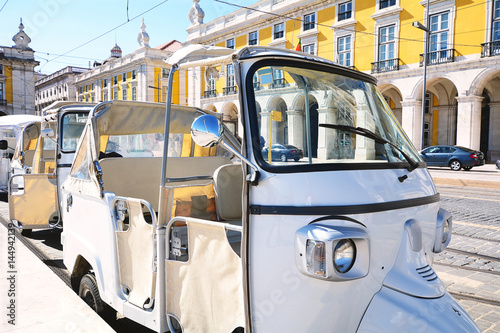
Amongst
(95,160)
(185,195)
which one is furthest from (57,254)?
(185,195)

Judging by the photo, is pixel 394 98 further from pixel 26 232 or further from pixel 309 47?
pixel 26 232

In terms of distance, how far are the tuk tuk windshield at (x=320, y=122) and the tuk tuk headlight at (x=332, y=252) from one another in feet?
1.28

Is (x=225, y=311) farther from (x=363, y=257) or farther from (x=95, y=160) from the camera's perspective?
(x=95, y=160)

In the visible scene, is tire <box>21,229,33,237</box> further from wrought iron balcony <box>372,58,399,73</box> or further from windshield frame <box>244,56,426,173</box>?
wrought iron balcony <box>372,58,399,73</box>

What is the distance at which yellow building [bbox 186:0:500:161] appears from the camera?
79.8 feet

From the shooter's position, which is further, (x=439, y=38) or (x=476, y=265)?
(x=439, y=38)

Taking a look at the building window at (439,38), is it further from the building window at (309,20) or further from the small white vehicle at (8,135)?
the small white vehicle at (8,135)

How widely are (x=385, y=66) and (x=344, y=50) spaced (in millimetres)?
3701

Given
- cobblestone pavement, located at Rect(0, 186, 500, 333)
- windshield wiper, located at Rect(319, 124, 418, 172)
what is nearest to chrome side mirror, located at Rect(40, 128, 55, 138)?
cobblestone pavement, located at Rect(0, 186, 500, 333)

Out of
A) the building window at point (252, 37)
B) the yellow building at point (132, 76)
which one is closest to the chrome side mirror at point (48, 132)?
the building window at point (252, 37)

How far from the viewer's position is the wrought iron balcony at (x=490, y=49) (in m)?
23.4

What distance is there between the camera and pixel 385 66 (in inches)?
1129

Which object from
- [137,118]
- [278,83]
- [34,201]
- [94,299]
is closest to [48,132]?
[34,201]

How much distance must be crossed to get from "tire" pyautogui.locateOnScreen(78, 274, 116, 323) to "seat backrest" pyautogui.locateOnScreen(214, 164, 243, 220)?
1.24 metres
